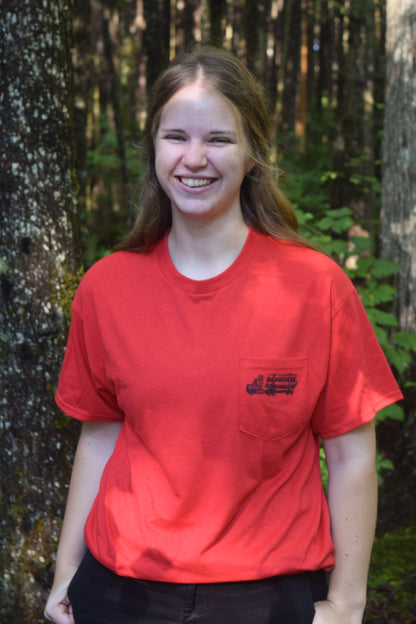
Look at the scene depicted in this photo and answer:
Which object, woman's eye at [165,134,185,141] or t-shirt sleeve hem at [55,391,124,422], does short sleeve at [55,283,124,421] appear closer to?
t-shirt sleeve hem at [55,391,124,422]

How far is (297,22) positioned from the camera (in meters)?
23.0

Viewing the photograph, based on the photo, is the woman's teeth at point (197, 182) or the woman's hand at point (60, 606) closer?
the woman's teeth at point (197, 182)

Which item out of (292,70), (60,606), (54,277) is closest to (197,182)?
(54,277)

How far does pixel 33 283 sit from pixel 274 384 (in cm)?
155

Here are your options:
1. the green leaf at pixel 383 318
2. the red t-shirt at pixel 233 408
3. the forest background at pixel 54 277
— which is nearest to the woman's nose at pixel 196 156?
the red t-shirt at pixel 233 408

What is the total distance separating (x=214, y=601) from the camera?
1.71m

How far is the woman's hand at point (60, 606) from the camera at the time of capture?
80.7 inches

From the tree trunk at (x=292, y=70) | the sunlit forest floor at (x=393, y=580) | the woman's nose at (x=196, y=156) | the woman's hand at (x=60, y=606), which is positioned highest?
the tree trunk at (x=292, y=70)

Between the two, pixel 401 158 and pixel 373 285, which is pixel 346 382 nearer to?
pixel 373 285

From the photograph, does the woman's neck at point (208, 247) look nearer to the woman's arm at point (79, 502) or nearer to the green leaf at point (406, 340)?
the woman's arm at point (79, 502)

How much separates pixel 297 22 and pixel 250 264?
23815mm

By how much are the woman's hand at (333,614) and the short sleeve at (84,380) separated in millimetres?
885

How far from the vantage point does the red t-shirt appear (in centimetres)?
176

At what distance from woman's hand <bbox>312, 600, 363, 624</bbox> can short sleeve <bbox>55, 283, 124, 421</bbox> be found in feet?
2.90
